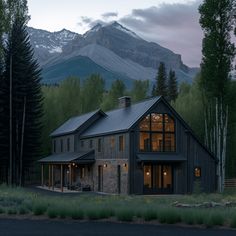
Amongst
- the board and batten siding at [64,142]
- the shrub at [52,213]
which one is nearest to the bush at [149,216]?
the shrub at [52,213]

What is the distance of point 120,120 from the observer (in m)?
38.5

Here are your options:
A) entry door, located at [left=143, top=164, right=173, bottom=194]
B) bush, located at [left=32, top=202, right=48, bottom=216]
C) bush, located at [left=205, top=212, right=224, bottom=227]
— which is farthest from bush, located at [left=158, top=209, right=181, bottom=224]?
entry door, located at [left=143, top=164, right=173, bottom=194]

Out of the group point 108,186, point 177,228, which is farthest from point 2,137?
point 177,228

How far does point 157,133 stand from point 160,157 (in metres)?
1.86

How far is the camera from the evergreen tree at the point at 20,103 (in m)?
46.1

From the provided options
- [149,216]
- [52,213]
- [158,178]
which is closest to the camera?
[149,216]

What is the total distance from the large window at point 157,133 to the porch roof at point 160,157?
46 cm

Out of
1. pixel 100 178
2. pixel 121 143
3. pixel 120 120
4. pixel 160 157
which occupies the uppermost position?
pixel 120 120

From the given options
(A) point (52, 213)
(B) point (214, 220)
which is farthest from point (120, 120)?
(B) point (214, 220)

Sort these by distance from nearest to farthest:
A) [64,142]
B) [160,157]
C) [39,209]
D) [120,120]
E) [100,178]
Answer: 1. [39,209]
2. [160,157]
3. [120,120]
4. [100,178]
5. [64,142]

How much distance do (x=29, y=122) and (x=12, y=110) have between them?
6.80ft

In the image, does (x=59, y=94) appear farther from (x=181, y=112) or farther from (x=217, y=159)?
(x=217, y=159)

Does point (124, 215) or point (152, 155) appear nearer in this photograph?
point (124, 215)

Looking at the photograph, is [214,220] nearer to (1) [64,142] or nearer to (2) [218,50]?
(2) [218,50]
